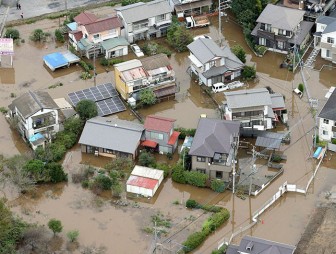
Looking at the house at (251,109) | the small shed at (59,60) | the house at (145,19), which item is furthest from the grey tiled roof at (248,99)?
the small shed at (59,60)

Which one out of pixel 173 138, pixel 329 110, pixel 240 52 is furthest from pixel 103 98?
pixel 329 110

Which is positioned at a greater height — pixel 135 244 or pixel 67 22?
pixel 67 22

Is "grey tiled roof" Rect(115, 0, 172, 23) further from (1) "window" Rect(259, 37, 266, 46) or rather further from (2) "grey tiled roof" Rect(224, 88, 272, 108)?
(2) "grey tiled roof" Rect(224, 88, 272, 108)

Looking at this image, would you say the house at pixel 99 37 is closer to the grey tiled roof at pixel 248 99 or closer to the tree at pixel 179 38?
the tree at pixel 179 38

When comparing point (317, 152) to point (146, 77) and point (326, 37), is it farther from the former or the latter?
point (146, 77)

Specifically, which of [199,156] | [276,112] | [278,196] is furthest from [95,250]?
[276,112]

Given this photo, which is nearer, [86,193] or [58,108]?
[86,193]

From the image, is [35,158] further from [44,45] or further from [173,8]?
[173,8]
